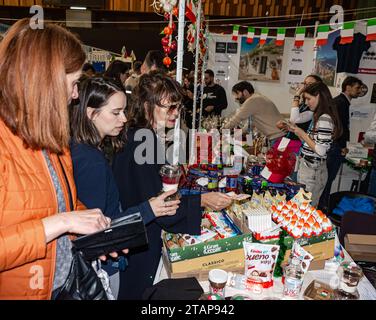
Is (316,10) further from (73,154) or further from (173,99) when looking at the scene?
(73,154)

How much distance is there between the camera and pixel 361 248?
1977 millimetres

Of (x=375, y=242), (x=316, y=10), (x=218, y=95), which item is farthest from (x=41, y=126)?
(x=316, y=10)

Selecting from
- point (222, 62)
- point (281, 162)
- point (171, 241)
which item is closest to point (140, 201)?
point (171, 241)

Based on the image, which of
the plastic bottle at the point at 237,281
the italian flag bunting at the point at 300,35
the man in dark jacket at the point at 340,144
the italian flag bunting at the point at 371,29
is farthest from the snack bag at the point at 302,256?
the italian flag bunting at the point at 300,35

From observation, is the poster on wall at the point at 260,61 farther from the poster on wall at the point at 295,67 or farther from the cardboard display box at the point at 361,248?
the cardboard display box at the point at 361,248

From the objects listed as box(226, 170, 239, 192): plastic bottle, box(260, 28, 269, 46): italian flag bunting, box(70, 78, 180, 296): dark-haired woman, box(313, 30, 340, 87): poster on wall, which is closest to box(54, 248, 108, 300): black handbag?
box(70, 78, 180, 296): dark-haired woman

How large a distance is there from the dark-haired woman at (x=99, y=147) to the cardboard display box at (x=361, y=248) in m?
1.20

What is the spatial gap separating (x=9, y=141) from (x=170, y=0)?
4.49 feet

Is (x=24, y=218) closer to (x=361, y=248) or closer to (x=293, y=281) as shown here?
(x=293, y=281)

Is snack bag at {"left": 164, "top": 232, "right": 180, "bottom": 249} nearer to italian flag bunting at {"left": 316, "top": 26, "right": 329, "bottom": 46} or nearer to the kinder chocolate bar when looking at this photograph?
the kinder chocolate bar

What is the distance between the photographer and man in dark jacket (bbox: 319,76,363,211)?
12.6 ft

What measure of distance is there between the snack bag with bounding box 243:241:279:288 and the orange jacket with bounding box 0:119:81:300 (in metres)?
0.77

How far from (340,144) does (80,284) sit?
3.71m
